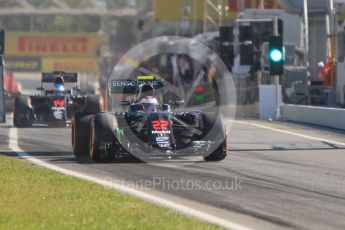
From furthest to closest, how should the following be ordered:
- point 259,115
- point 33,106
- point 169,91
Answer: point 259,115 < point 33,106 < point 169,91

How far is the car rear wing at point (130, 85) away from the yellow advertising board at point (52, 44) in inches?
3519

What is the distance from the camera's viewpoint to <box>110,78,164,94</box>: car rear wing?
746 inches

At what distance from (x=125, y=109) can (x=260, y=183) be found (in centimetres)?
521

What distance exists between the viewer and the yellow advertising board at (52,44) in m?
109

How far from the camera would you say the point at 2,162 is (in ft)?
58.0

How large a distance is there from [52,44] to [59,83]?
262 ft

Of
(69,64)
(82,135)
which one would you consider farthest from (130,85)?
(69,64)

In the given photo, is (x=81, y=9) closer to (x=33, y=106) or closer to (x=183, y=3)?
(x=183, y=3)

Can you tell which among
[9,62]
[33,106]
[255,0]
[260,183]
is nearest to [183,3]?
[255,0]

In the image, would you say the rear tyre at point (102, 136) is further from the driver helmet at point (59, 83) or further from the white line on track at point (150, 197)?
the driver helmet at point (59, 83)

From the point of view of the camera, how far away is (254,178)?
50.1 ft

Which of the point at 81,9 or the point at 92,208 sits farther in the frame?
the point at 81,9

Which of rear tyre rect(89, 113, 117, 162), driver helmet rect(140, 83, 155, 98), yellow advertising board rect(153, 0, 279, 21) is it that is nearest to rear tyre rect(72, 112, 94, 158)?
rear tyre rect(89, 113, 117, 162)

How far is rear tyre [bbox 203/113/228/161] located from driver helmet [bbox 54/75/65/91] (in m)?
12.6
